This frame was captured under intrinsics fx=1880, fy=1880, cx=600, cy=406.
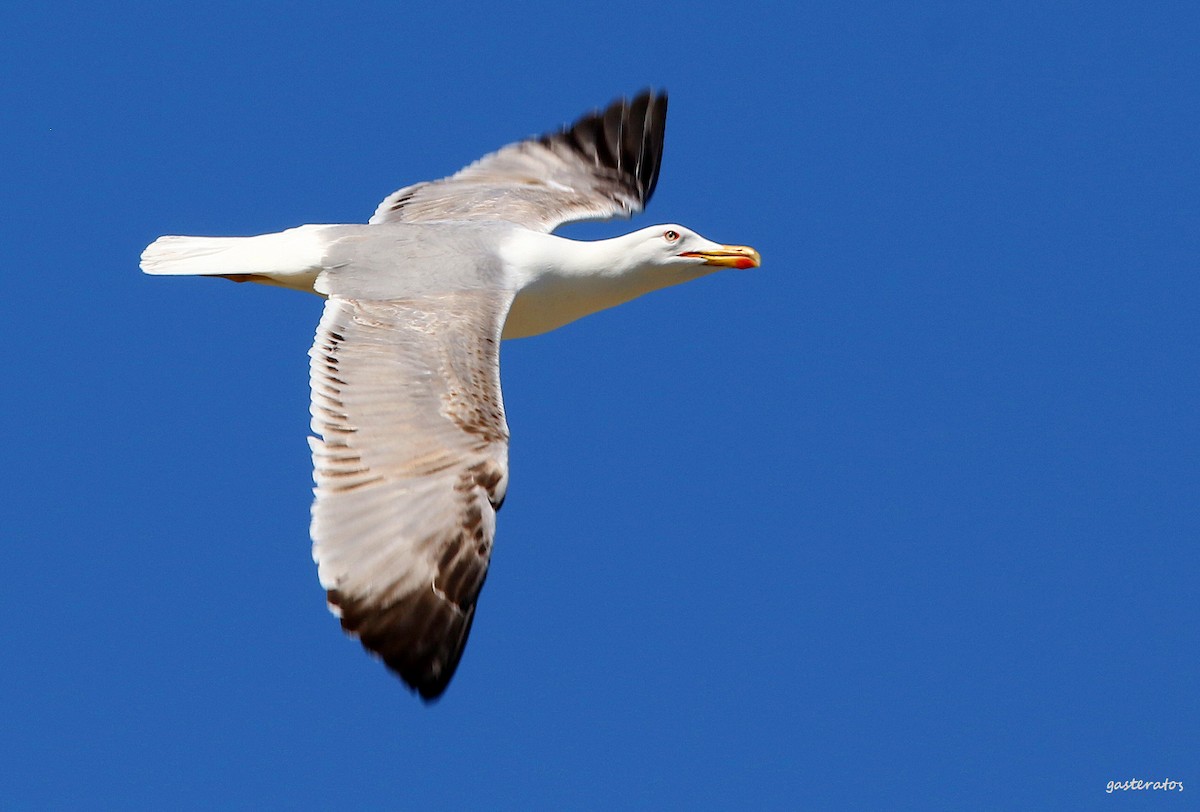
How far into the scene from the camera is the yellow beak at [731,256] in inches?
509

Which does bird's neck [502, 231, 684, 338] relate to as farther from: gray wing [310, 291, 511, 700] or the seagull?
gray wing [310, 291, 511, 700]

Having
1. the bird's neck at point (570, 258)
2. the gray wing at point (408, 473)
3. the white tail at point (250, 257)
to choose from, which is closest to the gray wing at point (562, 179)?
the bird's neck at point (570, 258)

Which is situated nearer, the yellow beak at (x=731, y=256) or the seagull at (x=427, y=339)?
the seagull at (x=427, y=339)

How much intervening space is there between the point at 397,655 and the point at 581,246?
3.95m

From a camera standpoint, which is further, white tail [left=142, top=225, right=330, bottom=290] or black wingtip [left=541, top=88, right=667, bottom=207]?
black wingtip [left=541, top=88, right=667, bottom=207]

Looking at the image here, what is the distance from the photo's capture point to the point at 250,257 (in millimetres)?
12266

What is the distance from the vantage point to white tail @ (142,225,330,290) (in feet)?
39.6

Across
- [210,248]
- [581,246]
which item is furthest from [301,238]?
[581,246]

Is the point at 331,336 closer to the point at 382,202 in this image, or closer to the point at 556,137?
the point at 382,202

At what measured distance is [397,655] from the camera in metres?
9.64

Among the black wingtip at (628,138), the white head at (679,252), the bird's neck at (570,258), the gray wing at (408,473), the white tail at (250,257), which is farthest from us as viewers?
the black wingtip at (628,138)

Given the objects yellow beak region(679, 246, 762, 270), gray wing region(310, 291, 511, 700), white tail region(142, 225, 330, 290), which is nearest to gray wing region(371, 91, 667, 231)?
yellow beak region(679, 246, 762, 270)

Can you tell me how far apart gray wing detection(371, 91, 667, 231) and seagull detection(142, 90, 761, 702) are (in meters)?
0.03

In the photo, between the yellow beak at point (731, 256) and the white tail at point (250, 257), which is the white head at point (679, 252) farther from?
the white tail at point (250, 257)
